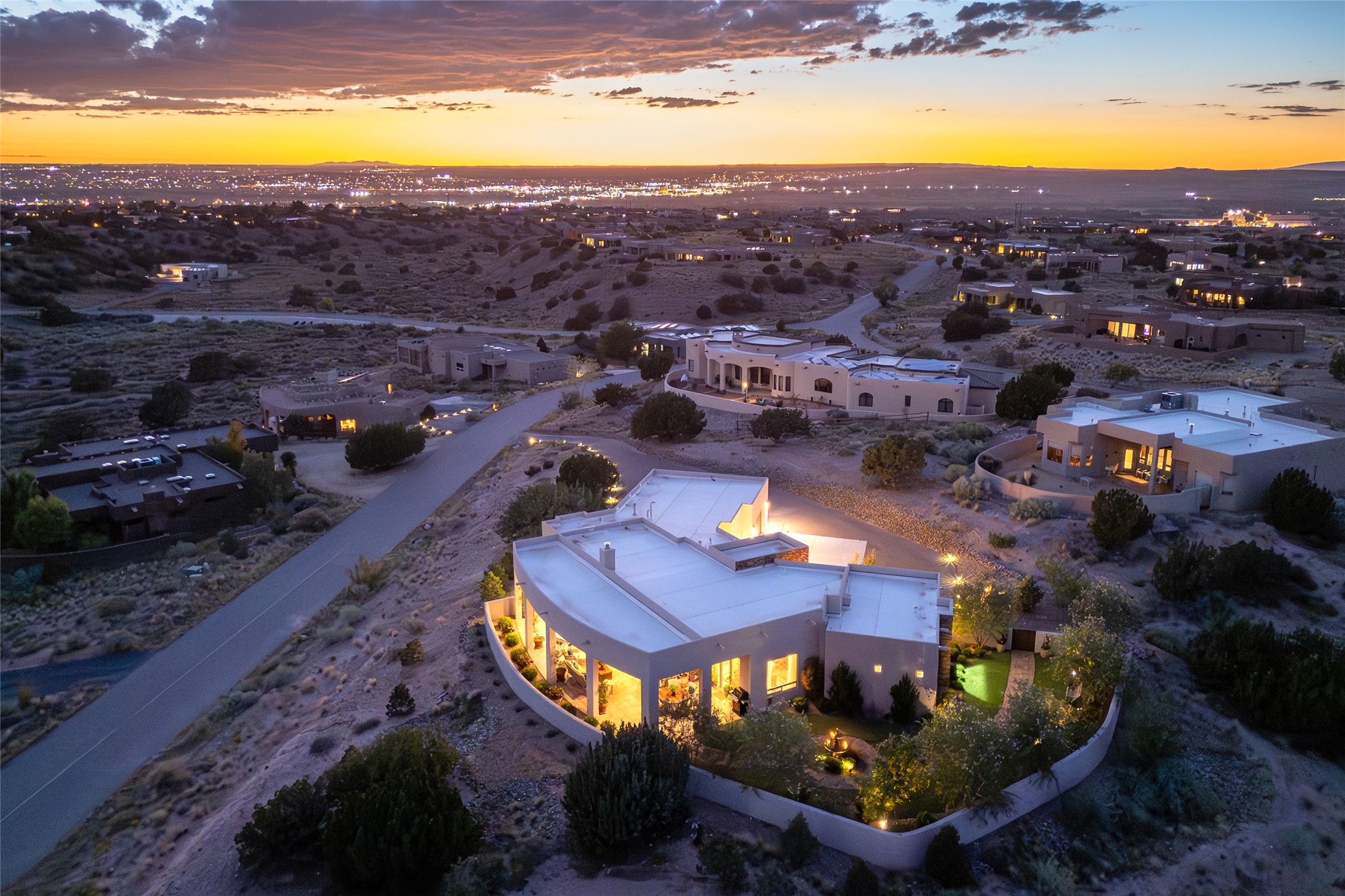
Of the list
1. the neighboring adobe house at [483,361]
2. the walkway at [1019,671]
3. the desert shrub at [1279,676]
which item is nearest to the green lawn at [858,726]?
the walkway at [1019,671]

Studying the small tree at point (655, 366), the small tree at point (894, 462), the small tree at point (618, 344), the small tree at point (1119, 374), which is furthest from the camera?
the small tree at point (618, 344)

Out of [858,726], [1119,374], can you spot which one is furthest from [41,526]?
[1119,374]

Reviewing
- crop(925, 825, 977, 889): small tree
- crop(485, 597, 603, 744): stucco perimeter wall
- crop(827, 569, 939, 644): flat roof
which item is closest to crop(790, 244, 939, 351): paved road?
crop(827, 569, 939, 644): flat roof

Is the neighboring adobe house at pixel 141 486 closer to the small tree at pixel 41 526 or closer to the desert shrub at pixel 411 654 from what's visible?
the small tree at pixel 41 526

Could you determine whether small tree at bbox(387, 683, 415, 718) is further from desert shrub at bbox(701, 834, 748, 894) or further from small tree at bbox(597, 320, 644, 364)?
small tree at bbox(597, 320, 644, 364)

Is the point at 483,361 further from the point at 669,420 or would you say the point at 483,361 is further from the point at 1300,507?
the point at 1300,507

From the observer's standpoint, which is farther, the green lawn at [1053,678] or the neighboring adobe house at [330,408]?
the neighboring adobe house at [330,408]

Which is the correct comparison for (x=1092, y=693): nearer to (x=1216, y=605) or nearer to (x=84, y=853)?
(x=1216, y=605)
